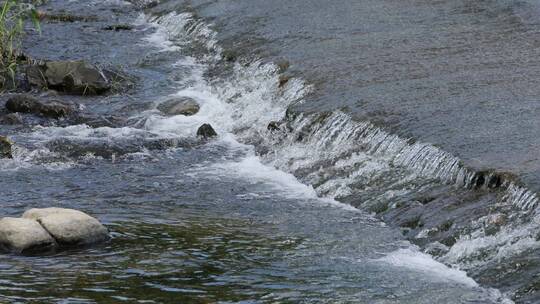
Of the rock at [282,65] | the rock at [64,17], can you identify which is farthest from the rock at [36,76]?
the rock at [64,17]

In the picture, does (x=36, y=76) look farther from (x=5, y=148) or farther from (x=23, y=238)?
(x=23, y=238)

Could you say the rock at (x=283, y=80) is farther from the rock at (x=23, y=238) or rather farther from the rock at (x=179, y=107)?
the rock at (x=23, y=238)

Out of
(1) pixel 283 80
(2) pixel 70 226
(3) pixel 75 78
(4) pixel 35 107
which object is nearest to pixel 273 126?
(1) pixel 283 80

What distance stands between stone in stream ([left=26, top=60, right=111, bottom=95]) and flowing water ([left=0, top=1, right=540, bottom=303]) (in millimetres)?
314

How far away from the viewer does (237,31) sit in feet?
66.8

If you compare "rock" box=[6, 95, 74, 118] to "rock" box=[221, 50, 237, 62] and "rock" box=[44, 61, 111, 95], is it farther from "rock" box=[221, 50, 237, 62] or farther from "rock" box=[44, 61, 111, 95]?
"rock" box=[221, 50, 237, 62]

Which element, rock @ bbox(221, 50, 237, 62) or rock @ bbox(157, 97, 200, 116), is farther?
rock @ bbox(221, 50, 237, 62)

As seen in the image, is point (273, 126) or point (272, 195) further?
point (273, 126)

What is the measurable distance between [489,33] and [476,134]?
487 centimetres

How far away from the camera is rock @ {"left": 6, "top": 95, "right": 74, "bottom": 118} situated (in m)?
15.9

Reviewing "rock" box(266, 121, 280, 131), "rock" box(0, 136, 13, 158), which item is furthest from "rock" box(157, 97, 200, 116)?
"rock" box(0, 136, 13, 158)

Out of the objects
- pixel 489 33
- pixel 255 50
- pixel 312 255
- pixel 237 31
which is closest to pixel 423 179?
pixel 312 255

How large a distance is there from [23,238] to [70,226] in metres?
0.47

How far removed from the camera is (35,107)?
1603 cm
